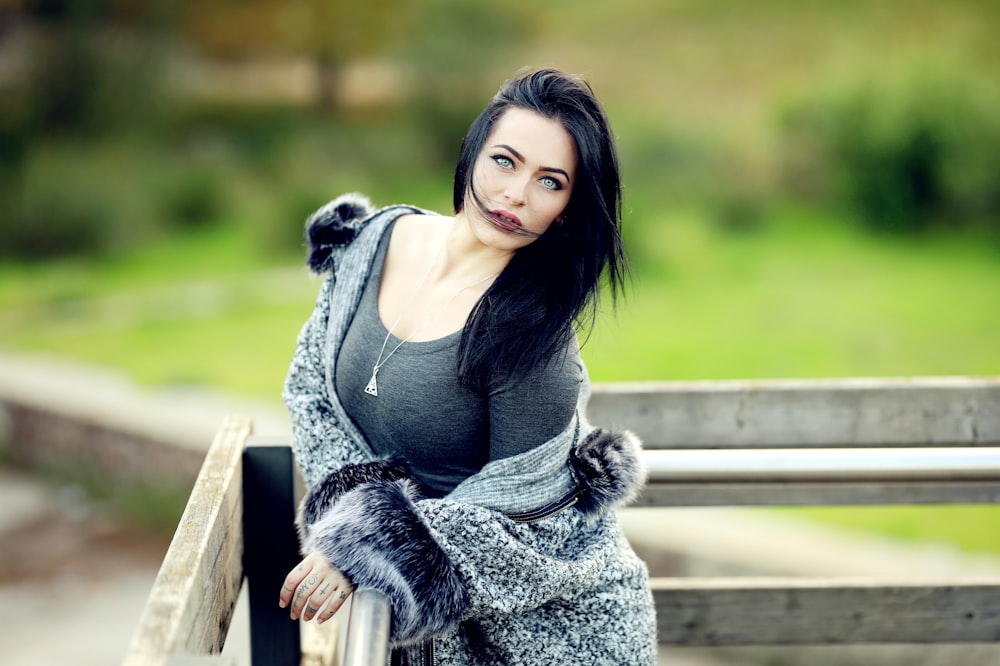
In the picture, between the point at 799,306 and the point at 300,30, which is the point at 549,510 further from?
the point at 300,30

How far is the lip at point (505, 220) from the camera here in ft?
5.18

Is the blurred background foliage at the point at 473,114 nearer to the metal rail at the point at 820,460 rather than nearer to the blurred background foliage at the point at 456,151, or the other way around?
the blurred background foliage at the point at 456,151

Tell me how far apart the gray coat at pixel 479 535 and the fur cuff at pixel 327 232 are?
0.01 metres

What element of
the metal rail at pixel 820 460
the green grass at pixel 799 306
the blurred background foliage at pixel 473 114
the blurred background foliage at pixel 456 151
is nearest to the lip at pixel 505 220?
the metal rail at pixel 820 460

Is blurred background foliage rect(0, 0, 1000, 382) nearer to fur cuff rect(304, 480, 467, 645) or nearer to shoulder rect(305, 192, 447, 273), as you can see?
shoulder rect(305, 192, 447, 273)

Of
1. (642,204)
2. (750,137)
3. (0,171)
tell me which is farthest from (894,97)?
(0,171)

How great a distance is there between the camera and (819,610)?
2.01 metres

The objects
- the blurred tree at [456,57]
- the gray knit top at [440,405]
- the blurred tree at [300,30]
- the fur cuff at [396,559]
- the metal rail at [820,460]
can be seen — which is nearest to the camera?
the fur cuff at [396,559]

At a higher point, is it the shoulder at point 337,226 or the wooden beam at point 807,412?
the shoulder at point 337,226

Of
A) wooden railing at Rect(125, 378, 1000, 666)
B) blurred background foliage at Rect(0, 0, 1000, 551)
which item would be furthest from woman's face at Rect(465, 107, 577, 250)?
blurred background foliage at Rect(0, 0, 1000, 551)

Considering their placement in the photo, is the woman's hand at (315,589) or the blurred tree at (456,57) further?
the blurred tree at (456,57)

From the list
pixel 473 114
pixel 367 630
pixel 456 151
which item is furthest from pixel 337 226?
pixel 473 114

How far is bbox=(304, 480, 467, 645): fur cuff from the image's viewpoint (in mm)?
1401

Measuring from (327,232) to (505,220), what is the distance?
1.15ft
